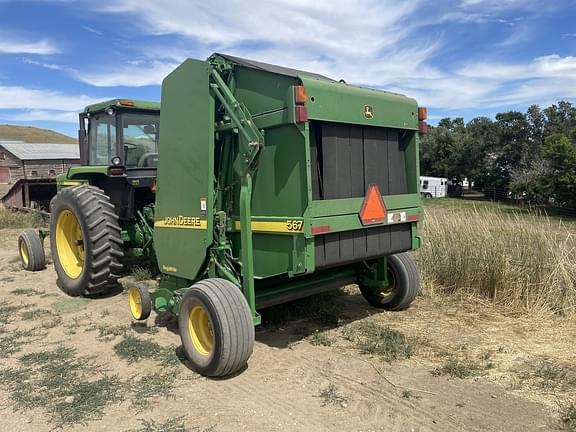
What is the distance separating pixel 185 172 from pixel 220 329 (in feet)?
5.03

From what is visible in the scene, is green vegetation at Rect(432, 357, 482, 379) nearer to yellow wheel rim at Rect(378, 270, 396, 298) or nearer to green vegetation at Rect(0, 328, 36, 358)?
yellow wheel rim at Rect(378, 270, 396, 298)

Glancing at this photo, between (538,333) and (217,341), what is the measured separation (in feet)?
10.2

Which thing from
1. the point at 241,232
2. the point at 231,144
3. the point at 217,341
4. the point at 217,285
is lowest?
the point at 217,341

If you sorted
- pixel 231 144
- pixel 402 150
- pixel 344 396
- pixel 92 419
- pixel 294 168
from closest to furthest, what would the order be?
pixel 92 419
pixel 344 396
pixel 294 168
pixel 231 144
pixel 402 150

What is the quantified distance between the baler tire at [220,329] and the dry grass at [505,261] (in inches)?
125

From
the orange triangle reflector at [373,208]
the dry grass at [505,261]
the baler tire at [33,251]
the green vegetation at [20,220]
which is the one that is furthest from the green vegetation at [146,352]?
the green vegetation at [20,220]

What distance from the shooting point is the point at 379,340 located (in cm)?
445

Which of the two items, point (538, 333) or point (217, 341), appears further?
point (538, 333)

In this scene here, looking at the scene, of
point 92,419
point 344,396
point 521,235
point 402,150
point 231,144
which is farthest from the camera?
point 521,235

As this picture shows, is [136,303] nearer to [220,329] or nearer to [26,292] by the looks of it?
[220,329]

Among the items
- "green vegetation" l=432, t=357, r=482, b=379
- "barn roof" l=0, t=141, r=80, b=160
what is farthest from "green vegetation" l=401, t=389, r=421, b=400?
"barn roof" l=0, t=141, r=80, b=160

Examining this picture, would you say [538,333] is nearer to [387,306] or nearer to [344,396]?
[387,306]

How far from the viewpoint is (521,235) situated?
237 inches

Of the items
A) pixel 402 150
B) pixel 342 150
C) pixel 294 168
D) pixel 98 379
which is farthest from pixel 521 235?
pixel 98 379
